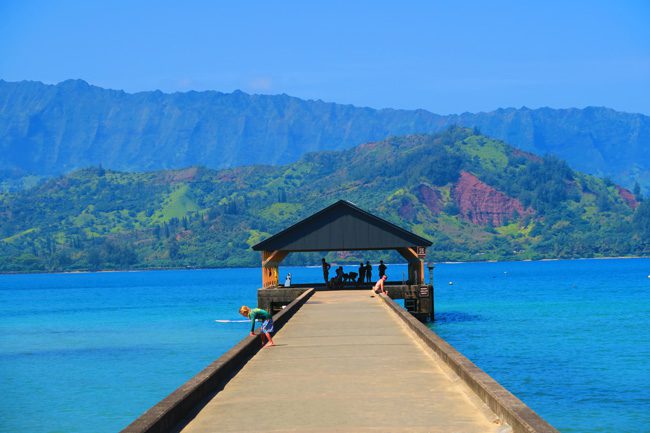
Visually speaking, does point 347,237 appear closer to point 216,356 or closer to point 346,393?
point 216,356

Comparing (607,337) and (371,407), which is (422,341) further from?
(607,337)

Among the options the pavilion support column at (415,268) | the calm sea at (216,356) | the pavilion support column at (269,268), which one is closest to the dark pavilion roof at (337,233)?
the pavilion support column at (415,268)

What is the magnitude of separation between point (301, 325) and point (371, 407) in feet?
49.1

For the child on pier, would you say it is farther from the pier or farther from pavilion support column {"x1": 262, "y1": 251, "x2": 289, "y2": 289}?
pavilion support column {"x1": 262, "y1": 251, "x2": 289, "y2": 289}

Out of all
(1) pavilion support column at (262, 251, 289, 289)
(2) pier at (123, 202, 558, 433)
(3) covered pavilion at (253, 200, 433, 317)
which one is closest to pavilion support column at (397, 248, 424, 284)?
(3) covered pavilion at (253, 200, 433, 317)

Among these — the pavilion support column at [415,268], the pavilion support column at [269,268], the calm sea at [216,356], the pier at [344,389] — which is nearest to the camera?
the pier at [344,389]

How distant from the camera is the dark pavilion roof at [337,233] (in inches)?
2064

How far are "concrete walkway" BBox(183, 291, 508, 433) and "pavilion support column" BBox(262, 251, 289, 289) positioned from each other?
2881 cm

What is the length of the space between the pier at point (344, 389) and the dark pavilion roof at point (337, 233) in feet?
72.2

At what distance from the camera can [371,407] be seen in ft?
47.8

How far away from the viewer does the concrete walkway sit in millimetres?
13367

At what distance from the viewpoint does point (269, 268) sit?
185 feet

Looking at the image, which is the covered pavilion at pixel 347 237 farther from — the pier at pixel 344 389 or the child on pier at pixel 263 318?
the child on pier at pixel 263 318

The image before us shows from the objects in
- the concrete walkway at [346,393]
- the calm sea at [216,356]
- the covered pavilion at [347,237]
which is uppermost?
the covered pavilion at [347,237]
